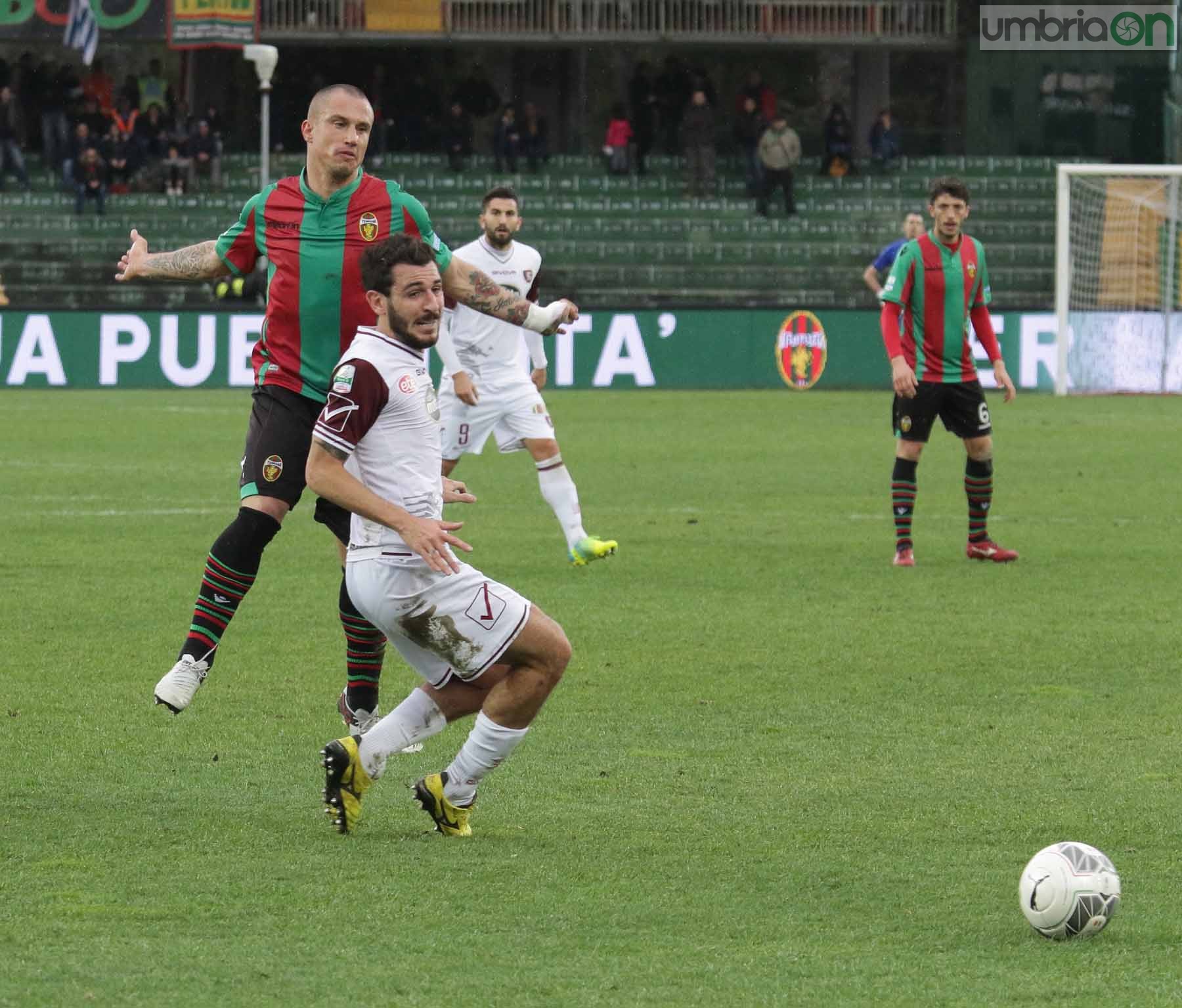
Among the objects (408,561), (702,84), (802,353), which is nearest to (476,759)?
(408,561)

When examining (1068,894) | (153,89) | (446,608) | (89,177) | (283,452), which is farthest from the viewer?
(153,89)

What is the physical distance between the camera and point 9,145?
117 ft

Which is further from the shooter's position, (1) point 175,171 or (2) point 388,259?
(1) point 175,171

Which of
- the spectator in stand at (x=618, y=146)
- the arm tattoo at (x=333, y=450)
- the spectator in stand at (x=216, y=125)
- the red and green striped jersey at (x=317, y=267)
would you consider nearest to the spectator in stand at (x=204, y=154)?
the spectator in stand at (x=216, y=125)

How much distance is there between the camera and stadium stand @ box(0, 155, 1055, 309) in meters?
33.2

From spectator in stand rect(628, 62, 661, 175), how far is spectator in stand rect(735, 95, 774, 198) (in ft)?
4.96

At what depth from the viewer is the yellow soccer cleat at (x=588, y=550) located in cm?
1138

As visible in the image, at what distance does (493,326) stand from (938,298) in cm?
253

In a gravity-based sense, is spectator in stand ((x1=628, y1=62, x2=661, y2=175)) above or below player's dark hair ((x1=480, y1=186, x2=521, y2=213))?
above

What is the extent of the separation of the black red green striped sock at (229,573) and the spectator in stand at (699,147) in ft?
98.5

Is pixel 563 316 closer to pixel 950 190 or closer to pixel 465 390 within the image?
pixel 465 390

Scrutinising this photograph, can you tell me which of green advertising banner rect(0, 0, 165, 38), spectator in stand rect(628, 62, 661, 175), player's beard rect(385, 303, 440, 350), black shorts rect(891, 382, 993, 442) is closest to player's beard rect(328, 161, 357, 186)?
player's beard rect(385, 303, 440, 350)

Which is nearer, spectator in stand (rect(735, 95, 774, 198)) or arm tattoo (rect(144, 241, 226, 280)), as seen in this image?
arm tattoo (rect(144, 241, 226, 280))
